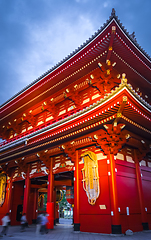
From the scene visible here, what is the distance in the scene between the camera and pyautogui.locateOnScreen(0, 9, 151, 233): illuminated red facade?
9594 mm

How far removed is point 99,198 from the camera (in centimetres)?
1028

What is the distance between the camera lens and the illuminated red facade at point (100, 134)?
959 centimetres

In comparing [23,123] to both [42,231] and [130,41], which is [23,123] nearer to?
[42,231]

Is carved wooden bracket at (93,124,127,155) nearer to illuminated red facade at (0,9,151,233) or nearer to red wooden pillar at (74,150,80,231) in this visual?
illuminated red facade at (0,9,151,233)

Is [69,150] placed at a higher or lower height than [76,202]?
higher

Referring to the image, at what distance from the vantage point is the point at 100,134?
34.8ft

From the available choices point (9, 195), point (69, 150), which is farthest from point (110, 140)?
point (9, 195)

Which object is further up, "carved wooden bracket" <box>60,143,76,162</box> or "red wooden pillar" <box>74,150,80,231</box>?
"carved wooden bracket" <box>60,143,76,162</box>

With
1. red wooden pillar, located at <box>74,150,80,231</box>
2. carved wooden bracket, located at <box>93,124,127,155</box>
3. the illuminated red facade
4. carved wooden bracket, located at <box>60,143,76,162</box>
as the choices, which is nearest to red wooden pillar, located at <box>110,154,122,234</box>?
the illuminated red facade

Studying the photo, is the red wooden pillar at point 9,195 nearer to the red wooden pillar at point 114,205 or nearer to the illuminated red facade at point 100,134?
the illuminated red facade at point 100,134

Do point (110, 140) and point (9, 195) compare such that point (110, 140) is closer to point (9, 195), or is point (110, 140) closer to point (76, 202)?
point (76, 202)

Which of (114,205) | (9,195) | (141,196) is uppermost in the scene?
(141,196)

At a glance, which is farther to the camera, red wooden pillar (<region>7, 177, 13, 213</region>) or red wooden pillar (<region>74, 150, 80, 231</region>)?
red wooden pillar (<region>7, 177, 13, 213</region>)

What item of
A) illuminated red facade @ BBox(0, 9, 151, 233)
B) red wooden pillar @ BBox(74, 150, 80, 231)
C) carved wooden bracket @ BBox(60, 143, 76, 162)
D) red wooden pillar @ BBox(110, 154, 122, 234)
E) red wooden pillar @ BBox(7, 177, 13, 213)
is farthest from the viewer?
red wooden pillar @ BBox(7, 177, 13, 213)
